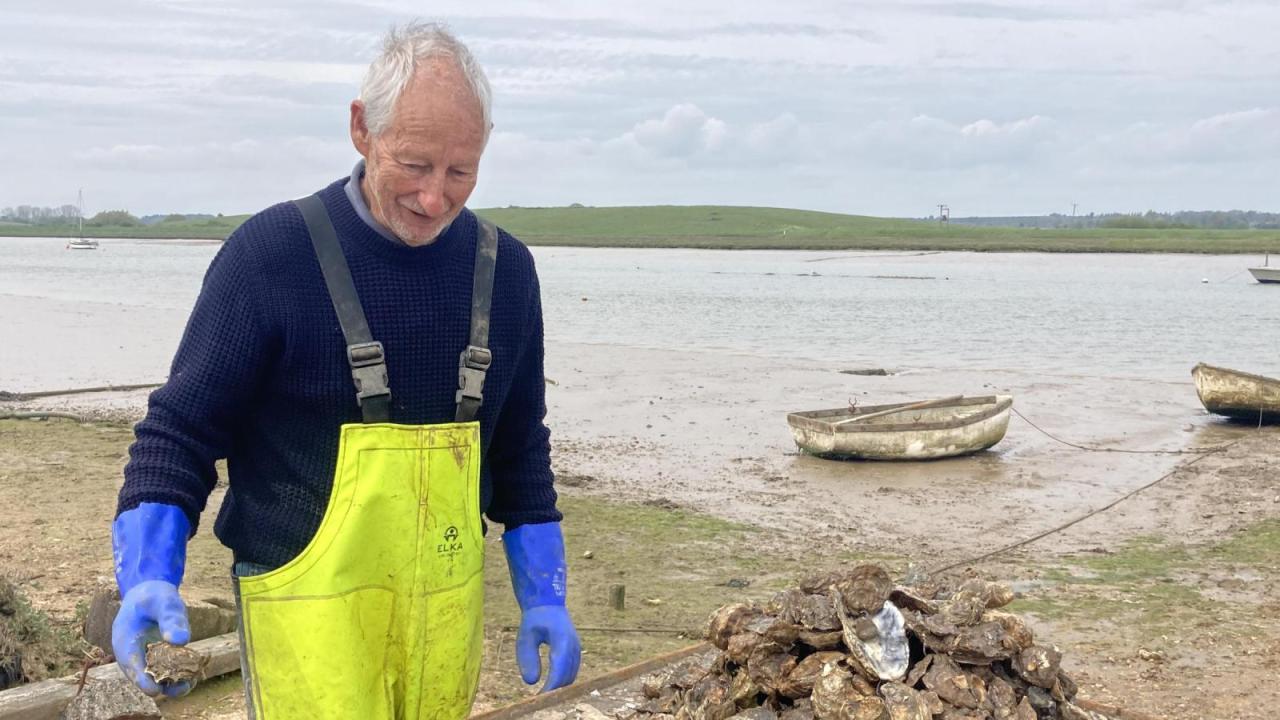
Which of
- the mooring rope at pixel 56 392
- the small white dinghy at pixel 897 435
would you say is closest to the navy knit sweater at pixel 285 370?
the small white dinghy at pixel 897 435

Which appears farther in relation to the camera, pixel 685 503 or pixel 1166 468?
pixel 1166 468

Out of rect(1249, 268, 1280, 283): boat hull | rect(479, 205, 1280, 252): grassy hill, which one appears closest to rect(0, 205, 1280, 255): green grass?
rect(479, 205, 1280, 252): grassy hill

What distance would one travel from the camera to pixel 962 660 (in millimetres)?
4004

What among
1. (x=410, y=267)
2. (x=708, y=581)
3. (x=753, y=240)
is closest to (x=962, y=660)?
(x=410, y=267)

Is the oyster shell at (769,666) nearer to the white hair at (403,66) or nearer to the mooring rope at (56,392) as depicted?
the white hair at (403,66)

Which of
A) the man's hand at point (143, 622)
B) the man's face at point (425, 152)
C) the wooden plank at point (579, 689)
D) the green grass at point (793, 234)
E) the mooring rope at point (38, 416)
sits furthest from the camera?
the green grass at point (793, 234)

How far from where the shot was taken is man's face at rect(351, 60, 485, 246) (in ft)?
8.04

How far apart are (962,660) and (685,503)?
306 inches

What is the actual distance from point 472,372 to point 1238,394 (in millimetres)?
17072

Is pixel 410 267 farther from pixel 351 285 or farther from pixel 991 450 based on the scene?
pixel 991 450

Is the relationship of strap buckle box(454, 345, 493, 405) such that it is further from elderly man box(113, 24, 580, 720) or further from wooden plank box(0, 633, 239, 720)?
wooden plank box(0, 633, 239, 720)

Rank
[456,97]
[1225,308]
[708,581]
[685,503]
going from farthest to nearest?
[1225,308] → [685,503] → [708,581] → [456,97]

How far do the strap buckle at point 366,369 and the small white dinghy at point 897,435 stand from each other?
39.6 ft

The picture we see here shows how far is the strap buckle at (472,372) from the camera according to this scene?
2.63 meters
